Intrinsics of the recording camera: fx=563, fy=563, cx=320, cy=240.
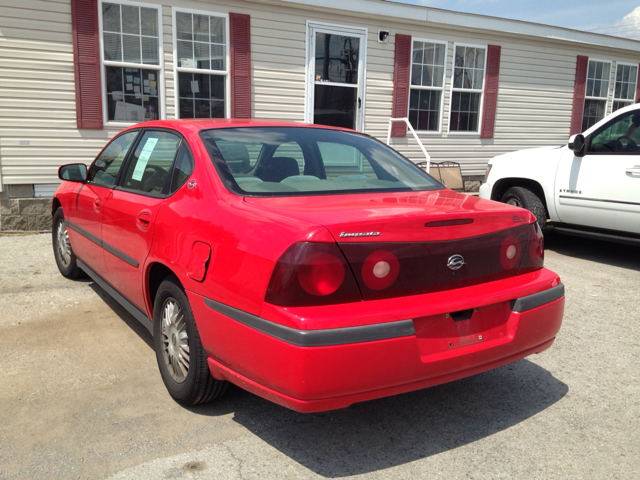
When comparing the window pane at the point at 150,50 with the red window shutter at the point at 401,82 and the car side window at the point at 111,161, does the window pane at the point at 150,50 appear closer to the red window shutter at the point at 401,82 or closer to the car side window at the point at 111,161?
the red window shutter at the point at 401,82

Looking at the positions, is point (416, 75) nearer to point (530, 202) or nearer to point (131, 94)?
point (530, 202)

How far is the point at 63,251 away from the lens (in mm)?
5266

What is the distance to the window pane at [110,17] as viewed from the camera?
8109mm

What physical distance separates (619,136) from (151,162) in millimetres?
4925

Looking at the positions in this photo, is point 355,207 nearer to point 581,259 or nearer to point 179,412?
point 179,412

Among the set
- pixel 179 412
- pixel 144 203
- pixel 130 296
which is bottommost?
pixel 179 412

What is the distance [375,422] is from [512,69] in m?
10.8

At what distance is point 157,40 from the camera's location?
8.54 metres

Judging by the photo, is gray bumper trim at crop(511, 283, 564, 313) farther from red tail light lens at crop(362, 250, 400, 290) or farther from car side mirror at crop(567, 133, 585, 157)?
car side mirror at crop(567, 133, 585, 157)

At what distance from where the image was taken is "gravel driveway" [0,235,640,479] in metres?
2.46

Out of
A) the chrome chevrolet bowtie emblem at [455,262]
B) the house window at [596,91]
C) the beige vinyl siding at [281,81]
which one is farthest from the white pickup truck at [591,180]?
the house window at [596,91]

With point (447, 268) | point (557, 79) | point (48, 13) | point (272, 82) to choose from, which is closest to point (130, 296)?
point (447, 268)

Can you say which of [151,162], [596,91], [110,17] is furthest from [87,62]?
[596,91]

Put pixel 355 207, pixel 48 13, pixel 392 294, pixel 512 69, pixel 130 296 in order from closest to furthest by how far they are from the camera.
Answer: pixel 392 294, pixel 355 207, pixel 130 296, pixel 48 13, pixel 512 69
